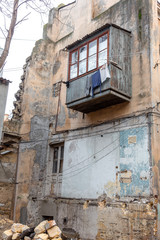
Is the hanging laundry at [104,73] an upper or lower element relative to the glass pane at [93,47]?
lower

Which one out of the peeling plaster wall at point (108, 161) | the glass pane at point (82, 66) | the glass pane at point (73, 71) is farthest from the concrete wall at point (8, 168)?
the glass pane at point (82, 66)

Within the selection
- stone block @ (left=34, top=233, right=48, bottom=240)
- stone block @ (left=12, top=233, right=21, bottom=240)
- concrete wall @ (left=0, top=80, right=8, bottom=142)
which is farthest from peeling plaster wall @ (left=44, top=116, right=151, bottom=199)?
concrete wall @ (left=0, top=80, right=8, bottom=142)

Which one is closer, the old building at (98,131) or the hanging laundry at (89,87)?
the old building at (98,131)

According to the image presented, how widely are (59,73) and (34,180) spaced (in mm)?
5248

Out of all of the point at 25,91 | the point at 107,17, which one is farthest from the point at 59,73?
the point at 107,17

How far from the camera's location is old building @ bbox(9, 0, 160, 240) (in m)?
8.86

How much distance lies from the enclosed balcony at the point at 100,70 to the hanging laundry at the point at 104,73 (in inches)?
1.7

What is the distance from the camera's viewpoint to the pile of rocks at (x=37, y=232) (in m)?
7.95

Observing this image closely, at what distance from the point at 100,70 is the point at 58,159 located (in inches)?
184

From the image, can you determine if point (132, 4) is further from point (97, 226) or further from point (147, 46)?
point (97, 226)

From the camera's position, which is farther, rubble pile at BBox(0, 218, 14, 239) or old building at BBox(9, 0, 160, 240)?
rubble pile at BBox(0, 218, 14, 239)

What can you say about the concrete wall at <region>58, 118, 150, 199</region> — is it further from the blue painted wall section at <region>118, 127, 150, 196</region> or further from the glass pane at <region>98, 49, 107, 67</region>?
the glass pane at <region>98, 49, 107, 67</region>

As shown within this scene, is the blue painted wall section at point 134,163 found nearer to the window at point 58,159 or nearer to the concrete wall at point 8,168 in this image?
the window at point 58,159

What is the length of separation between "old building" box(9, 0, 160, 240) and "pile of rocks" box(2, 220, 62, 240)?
147 cm
